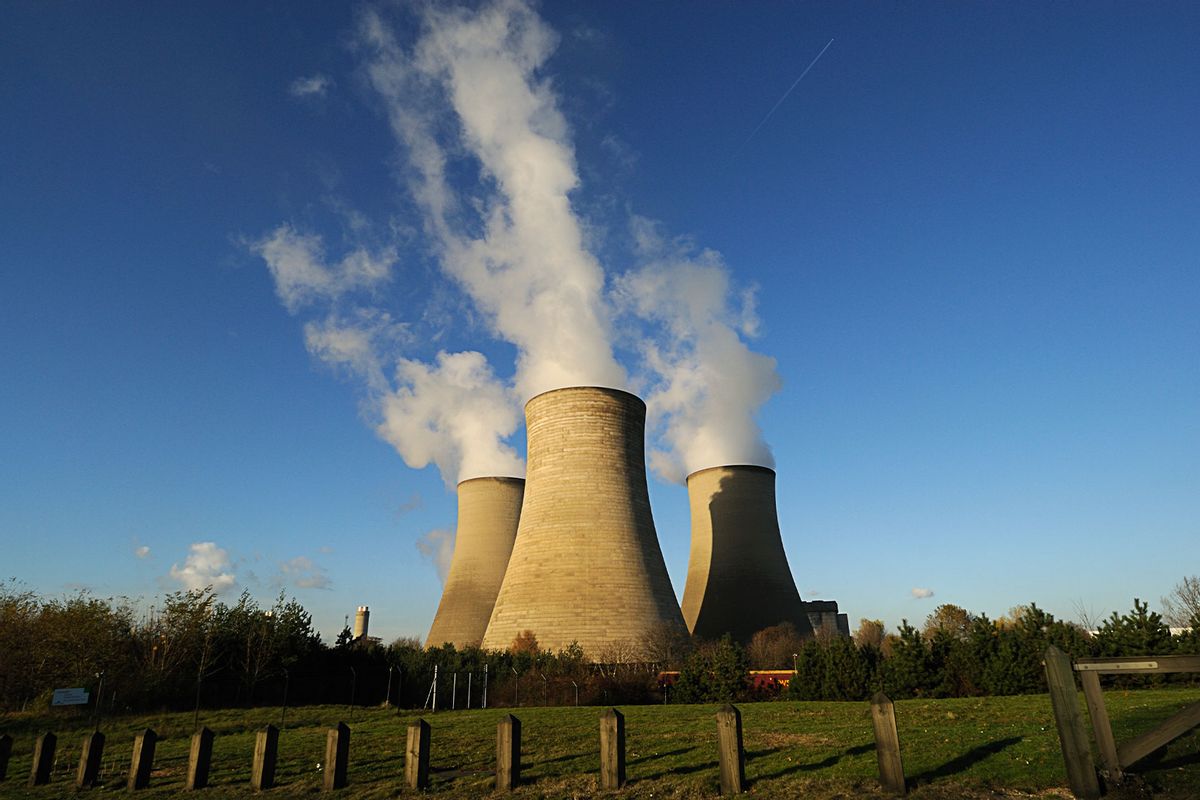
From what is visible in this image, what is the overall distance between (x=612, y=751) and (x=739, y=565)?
77.9ft

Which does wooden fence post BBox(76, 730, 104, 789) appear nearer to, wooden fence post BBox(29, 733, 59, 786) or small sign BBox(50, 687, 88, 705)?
wooden fence post BBox(29, 733, 59, 786)

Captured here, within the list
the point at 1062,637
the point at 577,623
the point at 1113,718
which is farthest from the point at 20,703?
the point at 1062,637

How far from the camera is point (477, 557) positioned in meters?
29.0

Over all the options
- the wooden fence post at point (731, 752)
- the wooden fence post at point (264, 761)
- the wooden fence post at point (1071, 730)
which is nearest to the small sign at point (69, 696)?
the wooden fence post at point (264, 761)

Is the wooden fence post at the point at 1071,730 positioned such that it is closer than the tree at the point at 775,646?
Yes

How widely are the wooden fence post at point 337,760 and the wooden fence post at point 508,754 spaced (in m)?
1.21

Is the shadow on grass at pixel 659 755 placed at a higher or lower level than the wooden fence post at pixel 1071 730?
lower

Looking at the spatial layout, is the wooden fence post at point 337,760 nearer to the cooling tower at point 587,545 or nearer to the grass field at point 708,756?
the grass field at point 708,756

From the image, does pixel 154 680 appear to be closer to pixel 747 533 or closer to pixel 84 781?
pixel 84 781

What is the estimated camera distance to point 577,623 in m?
20.0

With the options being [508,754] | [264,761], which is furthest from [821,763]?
[264,761]

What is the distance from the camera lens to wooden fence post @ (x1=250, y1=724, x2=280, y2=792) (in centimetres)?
554

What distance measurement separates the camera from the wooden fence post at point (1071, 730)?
3865mm

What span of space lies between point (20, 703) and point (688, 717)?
15.6 metres
